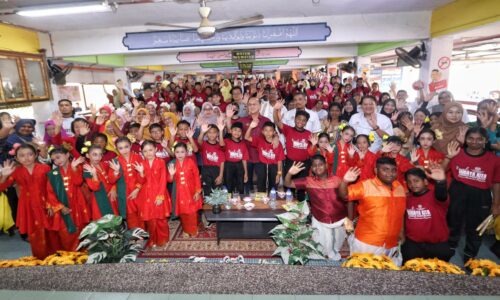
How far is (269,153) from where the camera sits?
180 inches

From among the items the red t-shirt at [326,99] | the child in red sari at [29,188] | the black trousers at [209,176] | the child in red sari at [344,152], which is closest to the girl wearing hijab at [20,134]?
the child in red sari at [29,188]

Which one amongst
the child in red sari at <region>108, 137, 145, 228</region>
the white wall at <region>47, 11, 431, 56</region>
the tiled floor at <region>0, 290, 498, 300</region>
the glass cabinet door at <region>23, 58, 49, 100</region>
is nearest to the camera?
the tiled floor at <region>0, 290, 498, 300</region>

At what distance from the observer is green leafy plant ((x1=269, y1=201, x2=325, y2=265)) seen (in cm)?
229

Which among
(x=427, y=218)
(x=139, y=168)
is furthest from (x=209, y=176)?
(x=427, y=218)

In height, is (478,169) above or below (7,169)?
below

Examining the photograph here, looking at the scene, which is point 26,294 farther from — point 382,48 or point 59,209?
point 382,48

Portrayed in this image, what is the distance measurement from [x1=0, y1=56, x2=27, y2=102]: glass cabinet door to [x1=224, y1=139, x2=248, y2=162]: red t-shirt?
5.15 meters

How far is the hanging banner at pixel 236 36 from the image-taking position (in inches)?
270

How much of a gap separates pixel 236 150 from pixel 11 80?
5.54 metres

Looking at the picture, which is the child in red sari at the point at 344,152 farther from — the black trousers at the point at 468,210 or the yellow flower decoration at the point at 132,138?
the yellow flower decoration at the point at 132,138

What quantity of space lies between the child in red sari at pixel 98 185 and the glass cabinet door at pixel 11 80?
3994 mm

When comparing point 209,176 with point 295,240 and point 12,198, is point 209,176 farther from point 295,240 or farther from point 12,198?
point 12,198

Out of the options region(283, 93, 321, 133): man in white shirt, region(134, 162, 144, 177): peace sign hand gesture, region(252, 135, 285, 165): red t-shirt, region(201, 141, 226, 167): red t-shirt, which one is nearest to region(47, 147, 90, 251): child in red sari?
region(134, 162, 144, 177): peace sign hand gesture

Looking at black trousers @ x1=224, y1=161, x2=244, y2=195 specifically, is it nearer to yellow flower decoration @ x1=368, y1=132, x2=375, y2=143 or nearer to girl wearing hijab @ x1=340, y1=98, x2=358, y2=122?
yellow flower decoration @ x1=368, y1=132, x2=375, y2=143
